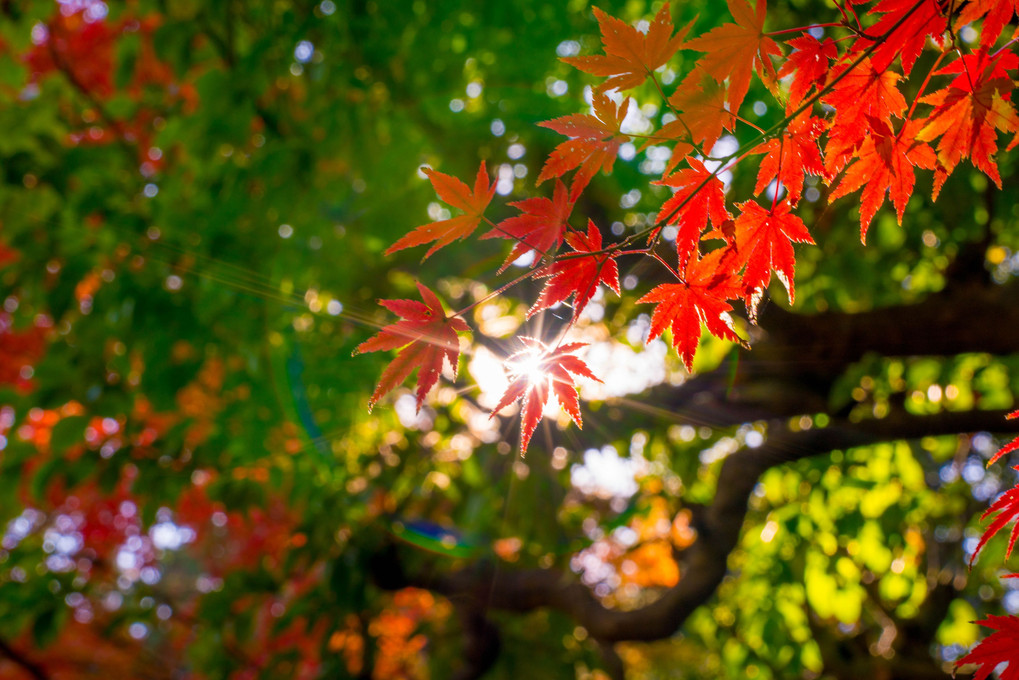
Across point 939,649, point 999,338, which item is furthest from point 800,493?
point 939,649

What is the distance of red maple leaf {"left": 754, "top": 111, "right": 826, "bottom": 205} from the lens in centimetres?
81

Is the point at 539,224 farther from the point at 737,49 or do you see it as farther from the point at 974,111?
the point at 974,111

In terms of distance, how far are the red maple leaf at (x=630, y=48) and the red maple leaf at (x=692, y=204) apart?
146 millimetres

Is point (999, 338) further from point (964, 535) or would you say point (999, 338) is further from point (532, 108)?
point (964, 535)

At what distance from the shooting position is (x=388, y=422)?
4352 millimetres

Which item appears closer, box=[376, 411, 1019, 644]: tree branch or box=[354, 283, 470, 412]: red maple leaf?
box=[354, 283, 470, 412]: red maple leaf

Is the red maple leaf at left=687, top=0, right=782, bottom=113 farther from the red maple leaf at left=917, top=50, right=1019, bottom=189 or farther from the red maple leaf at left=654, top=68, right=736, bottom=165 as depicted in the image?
the red maple leaf at left=917, top=50, right=1019, bottom=189

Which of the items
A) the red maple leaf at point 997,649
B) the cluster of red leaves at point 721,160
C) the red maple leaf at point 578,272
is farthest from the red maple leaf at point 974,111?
the red maple leaf at point 997,649

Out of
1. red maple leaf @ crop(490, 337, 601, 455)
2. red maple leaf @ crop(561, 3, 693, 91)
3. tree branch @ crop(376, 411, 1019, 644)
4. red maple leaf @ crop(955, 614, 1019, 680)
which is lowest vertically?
tree branch @ crop(376, 411, 1019, 644)

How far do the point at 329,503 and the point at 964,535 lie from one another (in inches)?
192

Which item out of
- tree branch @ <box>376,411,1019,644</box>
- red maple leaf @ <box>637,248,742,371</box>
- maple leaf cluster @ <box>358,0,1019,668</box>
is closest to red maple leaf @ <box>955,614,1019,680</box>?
maple leaf cluster @ <box>358,0,1019,668</box>

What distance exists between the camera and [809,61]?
800 mm

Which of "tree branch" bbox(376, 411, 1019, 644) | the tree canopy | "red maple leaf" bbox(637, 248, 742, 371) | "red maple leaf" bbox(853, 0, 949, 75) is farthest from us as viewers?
the tree canopy

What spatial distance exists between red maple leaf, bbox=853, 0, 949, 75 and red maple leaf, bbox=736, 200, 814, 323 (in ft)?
0.71
